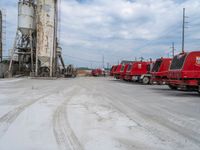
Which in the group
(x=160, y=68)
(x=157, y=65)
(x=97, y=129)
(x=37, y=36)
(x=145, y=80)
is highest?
(x=37, y=36)

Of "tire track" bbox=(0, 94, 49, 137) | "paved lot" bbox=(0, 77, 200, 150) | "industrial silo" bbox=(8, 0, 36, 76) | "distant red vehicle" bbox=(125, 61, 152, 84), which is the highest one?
"industrial silo" bbox=(8, 0, 36, 76)

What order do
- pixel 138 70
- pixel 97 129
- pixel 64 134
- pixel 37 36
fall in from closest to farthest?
pixel 64 134 → pixel 97 129 → pixel 138 70 → pixel 37 36

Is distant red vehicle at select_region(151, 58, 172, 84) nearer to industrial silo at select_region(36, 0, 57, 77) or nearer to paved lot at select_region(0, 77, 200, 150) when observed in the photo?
paved lot at select_region(0, 77, 200, 150)

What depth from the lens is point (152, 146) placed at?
543cm

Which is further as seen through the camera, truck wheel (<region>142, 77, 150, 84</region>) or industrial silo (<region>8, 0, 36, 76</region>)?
industrial silo (<region>8, 0, 36, 76</region>)

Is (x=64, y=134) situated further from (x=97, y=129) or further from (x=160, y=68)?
(x=160, y=68)

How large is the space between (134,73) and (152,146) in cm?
2635

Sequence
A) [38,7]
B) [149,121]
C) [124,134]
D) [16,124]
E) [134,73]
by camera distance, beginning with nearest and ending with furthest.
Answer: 1. [124,134]
2. [16,124]
3. [149,121]
4. [134,73]
5. [38,7]

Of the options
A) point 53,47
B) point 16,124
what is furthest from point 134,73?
point 16,124

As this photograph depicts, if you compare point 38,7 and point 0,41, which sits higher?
point 38,7

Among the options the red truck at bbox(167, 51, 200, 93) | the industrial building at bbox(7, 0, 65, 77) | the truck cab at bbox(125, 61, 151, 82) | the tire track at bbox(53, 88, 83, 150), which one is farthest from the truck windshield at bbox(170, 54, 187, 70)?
the industrial building at bbox(7, 0, 65, 77)

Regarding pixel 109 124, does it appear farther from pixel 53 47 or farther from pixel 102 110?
pixel 53 47

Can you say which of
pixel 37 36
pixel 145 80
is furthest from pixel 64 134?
pixel 37 36

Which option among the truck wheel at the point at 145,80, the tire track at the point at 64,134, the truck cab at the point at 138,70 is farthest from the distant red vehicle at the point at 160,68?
the tire track at the point at 64,134
